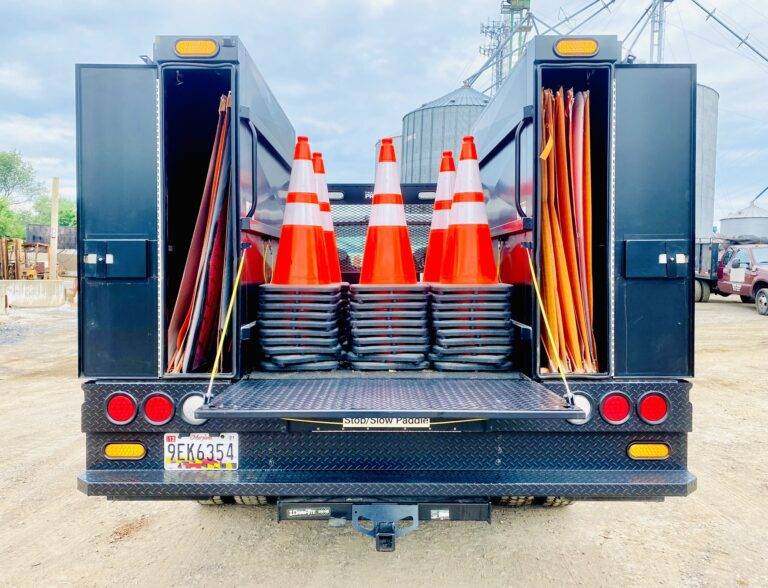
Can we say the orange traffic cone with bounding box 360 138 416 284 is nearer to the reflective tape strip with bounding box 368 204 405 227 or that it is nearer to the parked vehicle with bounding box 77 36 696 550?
the reflective tape strip with bounding box 368 204 405 227

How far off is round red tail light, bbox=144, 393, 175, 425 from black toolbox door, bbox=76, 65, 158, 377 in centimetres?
13

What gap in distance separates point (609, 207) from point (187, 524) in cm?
313

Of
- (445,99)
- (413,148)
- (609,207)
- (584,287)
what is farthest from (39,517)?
(445,99)

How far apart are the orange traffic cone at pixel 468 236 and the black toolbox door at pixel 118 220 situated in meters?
1.66

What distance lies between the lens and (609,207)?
8.22 ft

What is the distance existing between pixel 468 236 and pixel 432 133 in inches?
394

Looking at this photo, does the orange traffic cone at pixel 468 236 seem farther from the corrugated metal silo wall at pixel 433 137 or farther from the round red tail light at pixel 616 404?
the corrugated metal silo wall at pixel 433 137

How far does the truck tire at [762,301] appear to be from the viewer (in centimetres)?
1466

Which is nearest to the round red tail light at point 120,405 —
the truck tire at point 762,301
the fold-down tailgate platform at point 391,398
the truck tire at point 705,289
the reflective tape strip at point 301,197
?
the fold-down tailgate platform at point 391,398

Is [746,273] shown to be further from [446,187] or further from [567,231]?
[567,231]

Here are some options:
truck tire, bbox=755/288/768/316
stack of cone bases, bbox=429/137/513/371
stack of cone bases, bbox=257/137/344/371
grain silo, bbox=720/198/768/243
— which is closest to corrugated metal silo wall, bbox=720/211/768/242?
grain silo, bbox=720/198/768/243

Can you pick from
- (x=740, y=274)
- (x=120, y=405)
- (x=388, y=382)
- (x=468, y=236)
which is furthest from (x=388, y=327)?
(x=740, y=274)

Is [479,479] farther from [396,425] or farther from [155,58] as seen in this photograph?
[155,58]

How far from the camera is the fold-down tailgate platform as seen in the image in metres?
2.01
